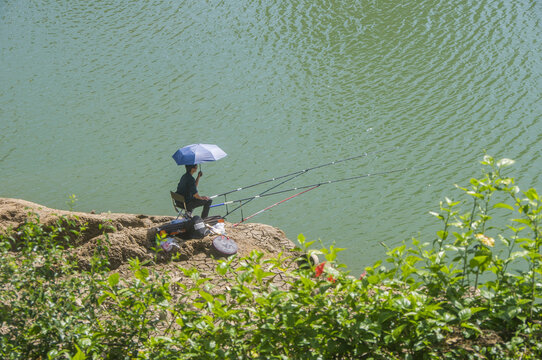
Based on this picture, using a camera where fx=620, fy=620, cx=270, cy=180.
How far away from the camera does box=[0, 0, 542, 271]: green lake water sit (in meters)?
10.4

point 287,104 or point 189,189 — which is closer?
point 189,189

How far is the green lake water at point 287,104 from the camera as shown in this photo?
10.4m

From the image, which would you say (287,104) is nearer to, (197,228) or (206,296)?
(197,228)

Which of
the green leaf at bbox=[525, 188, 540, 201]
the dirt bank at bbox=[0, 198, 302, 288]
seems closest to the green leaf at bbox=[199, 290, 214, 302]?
the green leaf at bbox=[525, 188, 540, 201]

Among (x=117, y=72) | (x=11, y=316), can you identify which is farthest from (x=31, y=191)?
(x=11, y=316)

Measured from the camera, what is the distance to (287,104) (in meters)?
13.9

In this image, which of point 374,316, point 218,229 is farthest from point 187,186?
point 374,316

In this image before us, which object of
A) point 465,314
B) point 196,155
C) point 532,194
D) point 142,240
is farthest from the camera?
point 196,155

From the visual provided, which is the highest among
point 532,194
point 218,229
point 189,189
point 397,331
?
point 189,189

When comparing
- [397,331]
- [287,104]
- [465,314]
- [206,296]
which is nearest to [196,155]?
[206,296]

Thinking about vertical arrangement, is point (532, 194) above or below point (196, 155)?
below

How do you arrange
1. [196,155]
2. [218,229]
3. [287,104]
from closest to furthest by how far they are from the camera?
[196,155]
[218,229]
[287,104]

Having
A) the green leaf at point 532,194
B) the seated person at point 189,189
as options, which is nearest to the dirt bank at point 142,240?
the seated person at point 189,189

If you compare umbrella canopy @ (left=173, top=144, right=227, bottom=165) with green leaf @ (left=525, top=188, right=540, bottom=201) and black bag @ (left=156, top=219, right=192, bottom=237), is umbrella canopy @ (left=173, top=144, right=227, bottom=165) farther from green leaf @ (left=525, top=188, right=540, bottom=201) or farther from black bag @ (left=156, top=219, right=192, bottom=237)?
green leaf @ (left=525, top=188, right=540, bottom=201)
